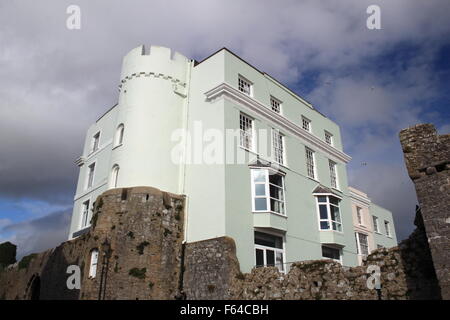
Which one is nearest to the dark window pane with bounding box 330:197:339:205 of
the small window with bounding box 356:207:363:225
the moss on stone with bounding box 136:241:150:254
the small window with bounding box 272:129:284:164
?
the small window with bounding box 272:129:284:164

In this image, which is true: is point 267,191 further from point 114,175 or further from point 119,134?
point 119,134

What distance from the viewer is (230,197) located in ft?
57.5

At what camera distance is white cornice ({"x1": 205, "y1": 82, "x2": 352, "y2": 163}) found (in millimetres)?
19688

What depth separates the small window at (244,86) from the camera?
21562 millimetres

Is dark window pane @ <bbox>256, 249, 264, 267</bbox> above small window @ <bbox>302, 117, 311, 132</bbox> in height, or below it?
below

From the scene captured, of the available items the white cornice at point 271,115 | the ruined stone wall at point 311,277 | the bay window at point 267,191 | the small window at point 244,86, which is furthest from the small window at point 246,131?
the ruined stone wall at point 311,277

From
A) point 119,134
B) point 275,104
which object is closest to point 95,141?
point 119,134

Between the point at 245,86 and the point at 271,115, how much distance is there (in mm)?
2375

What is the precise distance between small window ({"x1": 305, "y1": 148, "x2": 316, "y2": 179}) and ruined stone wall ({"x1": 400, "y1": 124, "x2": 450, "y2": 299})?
561 inches

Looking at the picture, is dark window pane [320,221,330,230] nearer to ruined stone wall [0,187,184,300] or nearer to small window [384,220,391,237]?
ruined stone wall [0,187,184,300]

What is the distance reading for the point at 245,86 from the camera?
21.9m

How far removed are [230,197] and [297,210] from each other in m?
5.71

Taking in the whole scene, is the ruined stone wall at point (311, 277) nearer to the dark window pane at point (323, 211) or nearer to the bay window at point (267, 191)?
the bay window at point (267, 191)
